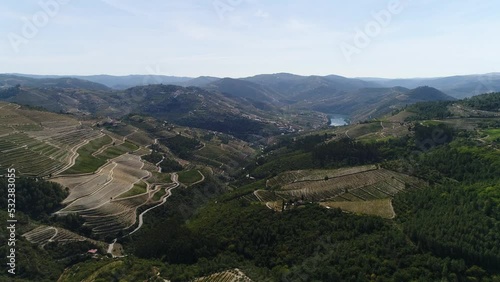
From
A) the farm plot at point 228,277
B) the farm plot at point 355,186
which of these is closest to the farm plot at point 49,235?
the farm plot at point 228,277

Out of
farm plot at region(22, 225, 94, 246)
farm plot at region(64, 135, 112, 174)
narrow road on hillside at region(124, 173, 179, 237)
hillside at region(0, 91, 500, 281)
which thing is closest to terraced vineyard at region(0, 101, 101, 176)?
hillside at region(0, 91, 500, 281)

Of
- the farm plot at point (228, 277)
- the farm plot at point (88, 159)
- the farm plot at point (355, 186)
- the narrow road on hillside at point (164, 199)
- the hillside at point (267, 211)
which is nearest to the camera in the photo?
the farm plot at point (228, 277)

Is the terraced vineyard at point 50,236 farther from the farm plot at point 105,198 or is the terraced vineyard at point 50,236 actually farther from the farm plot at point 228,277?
the farm plot at point 228,277

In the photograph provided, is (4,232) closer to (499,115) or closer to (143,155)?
(143,155)

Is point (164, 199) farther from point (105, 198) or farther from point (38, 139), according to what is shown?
point (38, 139)

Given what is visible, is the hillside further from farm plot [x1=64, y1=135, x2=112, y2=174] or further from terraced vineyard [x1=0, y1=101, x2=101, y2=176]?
farm plot [x1=64, y1=135, x2=112, y2=174]

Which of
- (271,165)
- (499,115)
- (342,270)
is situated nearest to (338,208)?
(342,270)

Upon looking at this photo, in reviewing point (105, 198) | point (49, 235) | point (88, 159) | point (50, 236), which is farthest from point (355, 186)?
point (88, 159)
